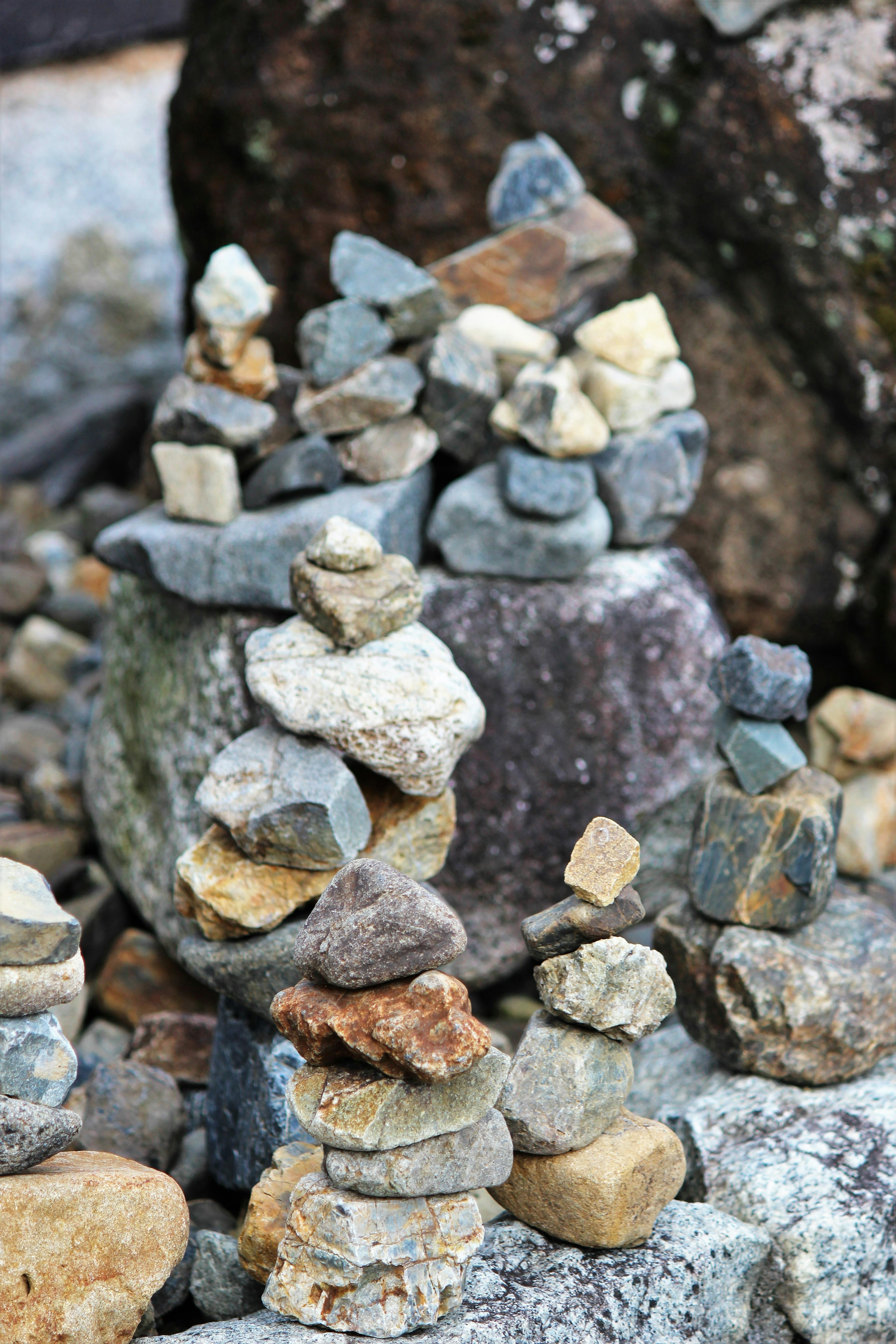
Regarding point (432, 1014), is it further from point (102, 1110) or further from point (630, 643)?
point (630, 643)

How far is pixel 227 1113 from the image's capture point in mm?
2127

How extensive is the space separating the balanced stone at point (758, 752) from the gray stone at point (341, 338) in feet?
3.54

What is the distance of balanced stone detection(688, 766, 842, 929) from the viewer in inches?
83.6

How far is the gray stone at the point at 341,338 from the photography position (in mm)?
2570

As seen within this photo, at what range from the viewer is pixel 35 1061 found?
1.65 meters

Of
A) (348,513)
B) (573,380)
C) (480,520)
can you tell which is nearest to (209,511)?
(348,513)

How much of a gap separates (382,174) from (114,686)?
161cm

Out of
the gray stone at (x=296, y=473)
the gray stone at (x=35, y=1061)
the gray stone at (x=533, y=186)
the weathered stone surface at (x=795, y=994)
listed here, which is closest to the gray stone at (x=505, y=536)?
the gray stone at (x=296, y=473)

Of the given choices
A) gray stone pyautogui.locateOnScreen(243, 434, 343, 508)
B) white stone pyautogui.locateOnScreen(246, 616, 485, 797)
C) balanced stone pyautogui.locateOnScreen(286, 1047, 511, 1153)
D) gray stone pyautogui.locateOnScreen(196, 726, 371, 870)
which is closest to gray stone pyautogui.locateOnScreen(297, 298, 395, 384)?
gray stone pyautogui.locateOnScreen(243, 434, 343, 508)

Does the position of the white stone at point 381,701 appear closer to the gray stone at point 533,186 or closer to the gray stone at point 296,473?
the gray stone at point 296,473

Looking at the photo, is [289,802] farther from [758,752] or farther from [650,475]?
[650,475]

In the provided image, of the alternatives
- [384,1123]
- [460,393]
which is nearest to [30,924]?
[384,1123]

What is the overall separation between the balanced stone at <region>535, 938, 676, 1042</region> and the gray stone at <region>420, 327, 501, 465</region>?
1.27 meters

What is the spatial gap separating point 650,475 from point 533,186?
74 cm
